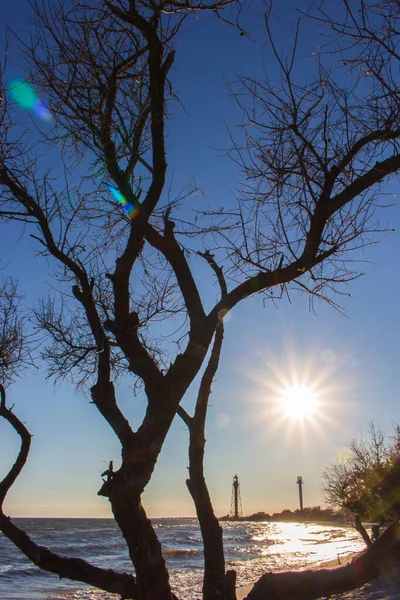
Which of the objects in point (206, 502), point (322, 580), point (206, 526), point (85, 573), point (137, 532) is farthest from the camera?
point (206, 502)

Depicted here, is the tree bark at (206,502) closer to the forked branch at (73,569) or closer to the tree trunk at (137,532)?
the forked branch at (73,569)

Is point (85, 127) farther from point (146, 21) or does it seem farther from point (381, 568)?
point (381, 568)

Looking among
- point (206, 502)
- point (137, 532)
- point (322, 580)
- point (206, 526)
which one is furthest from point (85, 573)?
point (322, 580)

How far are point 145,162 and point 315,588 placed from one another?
171 inches

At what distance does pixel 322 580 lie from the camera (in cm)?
488

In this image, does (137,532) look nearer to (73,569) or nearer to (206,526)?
(73,569)

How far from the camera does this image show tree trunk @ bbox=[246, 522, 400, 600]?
15.9 feet

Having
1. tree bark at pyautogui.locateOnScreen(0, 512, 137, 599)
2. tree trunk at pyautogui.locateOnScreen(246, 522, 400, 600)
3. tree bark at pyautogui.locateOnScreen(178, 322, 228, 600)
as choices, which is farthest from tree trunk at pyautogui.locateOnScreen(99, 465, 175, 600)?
tree bark at pyautogui.locateOnScreen(178, 322, 228, 600)

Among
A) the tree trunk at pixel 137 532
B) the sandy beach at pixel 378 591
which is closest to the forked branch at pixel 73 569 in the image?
the tree trunk at pixel 137 532

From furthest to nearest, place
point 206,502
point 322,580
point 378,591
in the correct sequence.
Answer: point 378,591 < point 206,502 < point 322,580

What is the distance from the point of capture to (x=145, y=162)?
18.3 feet

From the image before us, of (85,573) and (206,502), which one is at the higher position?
(206,502)

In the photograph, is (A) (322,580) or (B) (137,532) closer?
(B) (137,532)

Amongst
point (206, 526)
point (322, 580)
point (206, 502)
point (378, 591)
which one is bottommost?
point (378, 591)
